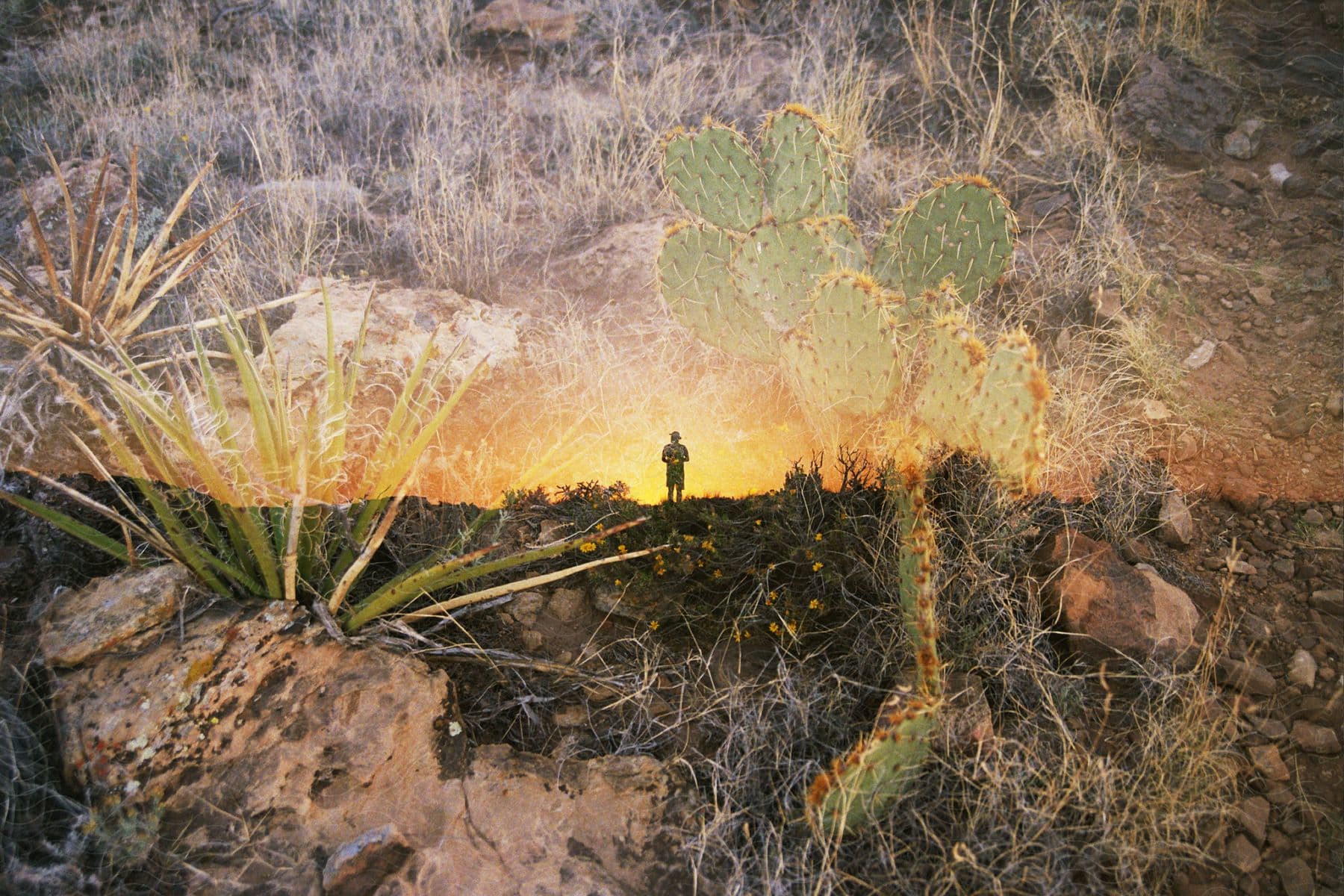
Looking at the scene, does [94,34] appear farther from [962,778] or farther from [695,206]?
[962,778]

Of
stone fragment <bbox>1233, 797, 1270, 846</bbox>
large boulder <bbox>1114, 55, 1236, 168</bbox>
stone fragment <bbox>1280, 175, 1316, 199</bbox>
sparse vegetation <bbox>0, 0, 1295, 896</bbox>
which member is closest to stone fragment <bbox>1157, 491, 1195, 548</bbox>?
sparse vegetation <bbox>0, 0, 1295, 896</bbox>

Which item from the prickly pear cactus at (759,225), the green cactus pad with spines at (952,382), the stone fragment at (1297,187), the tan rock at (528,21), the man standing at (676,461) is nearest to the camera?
the green cactus pad with spines at (952,382)

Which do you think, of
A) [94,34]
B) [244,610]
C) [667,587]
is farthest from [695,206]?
[94,34]

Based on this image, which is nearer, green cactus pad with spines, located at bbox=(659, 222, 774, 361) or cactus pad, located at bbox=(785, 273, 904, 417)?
cactus pad, located at bbox=(785, 273, 904, 417)

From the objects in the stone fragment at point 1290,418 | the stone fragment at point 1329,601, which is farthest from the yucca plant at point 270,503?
the stone fragment at point 1290,418

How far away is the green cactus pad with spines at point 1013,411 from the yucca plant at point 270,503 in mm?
823

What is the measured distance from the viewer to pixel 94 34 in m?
4.14

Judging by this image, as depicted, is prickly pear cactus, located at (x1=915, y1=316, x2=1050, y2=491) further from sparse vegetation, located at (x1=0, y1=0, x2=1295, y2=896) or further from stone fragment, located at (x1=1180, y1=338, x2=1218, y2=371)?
stone fragment, located at (x1=1180, y1=338, x2=1218, y2=371)

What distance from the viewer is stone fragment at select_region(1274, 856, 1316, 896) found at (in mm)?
1717

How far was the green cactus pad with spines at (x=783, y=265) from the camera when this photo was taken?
258cm

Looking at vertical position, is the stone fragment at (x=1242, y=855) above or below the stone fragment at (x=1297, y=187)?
below

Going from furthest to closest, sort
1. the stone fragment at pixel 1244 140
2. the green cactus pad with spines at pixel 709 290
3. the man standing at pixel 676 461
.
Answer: the stone fragment at pixel 1244 140, the green cactus pad with spines at pixel 709 290, the man standing at pixel 676 461

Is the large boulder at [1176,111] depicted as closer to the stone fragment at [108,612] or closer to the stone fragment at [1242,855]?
the stone fragment at [1242,855]

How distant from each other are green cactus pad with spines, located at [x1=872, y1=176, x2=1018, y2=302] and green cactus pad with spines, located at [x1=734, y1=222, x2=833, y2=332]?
245 mm
